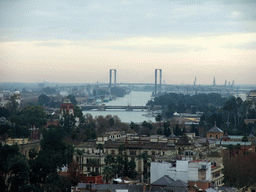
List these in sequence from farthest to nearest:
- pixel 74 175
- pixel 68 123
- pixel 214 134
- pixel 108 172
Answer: pixel 68 123
pixel 214 134
pixel 108 172
pixel 74 175

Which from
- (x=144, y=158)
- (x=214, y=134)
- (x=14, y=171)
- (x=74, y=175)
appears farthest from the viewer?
(x=214, y=134)

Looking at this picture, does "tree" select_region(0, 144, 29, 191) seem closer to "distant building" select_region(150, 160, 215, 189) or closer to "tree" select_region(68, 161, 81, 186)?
"tree" select_region(68, 161, 81, 186)

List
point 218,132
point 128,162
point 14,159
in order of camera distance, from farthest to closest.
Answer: point 218,132 < point 128,162 < point 14,159

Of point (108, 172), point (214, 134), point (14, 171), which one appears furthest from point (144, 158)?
point (214, 134)

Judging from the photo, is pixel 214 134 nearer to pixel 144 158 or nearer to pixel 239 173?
pixel 144 158

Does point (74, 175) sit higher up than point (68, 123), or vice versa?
point (68, 123)

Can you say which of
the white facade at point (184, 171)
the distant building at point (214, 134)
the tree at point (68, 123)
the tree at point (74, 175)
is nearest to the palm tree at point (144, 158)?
the tree at point (74, 175)

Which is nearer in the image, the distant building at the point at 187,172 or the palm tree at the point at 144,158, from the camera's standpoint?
the distant building at the point at 187,172

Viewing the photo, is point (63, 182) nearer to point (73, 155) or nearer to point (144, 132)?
point (73, 155)

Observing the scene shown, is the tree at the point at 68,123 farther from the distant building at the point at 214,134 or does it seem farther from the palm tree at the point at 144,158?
the palm tree at the point at 144,158

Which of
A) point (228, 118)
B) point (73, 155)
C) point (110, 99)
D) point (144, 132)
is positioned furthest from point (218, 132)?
point (110, 99)

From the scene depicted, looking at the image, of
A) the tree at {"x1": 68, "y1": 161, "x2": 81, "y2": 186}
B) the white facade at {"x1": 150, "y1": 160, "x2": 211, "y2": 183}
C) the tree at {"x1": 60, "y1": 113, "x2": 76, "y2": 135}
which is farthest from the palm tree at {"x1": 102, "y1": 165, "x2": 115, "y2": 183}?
the tree at {"x1": 60, "y1": 113, "x2": 76, "y2": 135}
